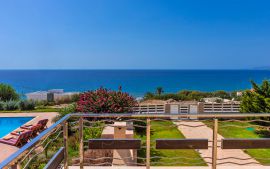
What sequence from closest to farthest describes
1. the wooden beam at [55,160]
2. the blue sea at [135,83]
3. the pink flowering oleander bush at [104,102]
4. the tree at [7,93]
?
1. the wooden beam at [55,160]
2. the pink flowering oleander bush at [104,102]
3. the tree at [7,93]
4. the blue sea at [135,83]

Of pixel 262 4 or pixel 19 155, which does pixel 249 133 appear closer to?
pixel 19 155

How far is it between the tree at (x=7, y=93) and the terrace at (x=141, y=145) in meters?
13.8

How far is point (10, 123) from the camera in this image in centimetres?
1379

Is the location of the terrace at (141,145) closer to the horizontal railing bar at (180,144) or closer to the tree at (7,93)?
the horizontal railing bar at (180,144)

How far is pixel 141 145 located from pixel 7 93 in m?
19.8

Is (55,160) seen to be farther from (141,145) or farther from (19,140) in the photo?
(19,140)

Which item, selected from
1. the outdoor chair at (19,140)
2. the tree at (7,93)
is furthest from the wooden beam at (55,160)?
Result: the tree at (7,93)

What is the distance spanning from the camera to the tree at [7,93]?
19973 mm

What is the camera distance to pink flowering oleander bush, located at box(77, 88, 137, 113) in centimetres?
816

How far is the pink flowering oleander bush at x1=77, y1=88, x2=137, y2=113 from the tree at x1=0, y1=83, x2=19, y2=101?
13821mm

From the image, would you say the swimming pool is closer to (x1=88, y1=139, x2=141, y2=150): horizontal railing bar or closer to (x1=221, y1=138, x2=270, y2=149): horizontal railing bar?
(x1=88, y1=139, x2=141, y2=150): horizontal railing bar

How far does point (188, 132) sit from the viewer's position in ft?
34.4

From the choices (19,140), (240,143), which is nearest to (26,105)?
(19,140)

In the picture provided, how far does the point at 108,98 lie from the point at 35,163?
3334mm
